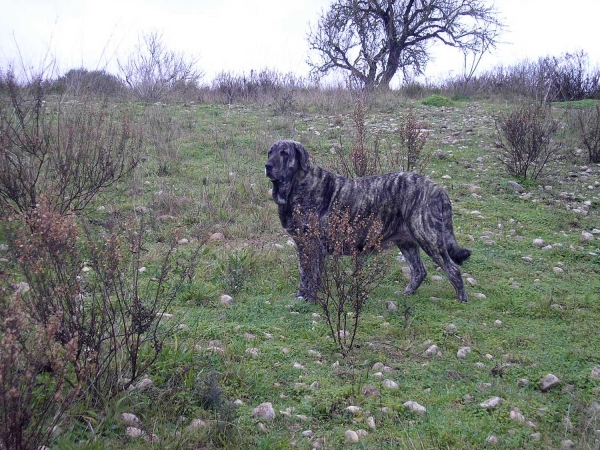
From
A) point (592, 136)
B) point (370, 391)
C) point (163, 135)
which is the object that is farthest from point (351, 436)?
point (592, 136)

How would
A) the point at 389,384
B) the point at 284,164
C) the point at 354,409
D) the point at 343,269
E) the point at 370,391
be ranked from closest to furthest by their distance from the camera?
1. the point at 354,409
2. the point at 370,391
3. the point at 389,384
4. the point at 343,269
5. the point at 284,164

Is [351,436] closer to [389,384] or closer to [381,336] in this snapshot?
[389,384]

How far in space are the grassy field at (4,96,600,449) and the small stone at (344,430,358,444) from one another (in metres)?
0.02

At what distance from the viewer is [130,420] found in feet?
11.0

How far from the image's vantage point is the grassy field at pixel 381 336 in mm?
3488

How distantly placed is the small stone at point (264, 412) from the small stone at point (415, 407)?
925 mm

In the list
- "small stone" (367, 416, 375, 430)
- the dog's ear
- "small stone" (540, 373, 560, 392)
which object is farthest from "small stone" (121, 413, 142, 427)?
the dog's ear

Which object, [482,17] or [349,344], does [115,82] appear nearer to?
[349,344]

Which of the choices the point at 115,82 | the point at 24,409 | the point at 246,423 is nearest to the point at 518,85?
the point at 115,82

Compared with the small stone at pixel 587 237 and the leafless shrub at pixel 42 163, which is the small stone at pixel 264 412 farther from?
the small stone at pixel 587 237

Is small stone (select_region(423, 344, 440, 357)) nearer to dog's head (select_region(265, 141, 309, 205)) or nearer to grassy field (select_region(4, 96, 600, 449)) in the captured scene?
grassy field (select_region(4, 96, 600, 449))

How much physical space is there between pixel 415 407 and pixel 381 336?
1.29 metres

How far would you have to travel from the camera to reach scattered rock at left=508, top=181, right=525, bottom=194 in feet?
31.3

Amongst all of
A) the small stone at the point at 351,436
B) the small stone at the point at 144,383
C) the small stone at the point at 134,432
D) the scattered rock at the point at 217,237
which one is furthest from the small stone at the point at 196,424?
the scattered rock at the point at 217,237
